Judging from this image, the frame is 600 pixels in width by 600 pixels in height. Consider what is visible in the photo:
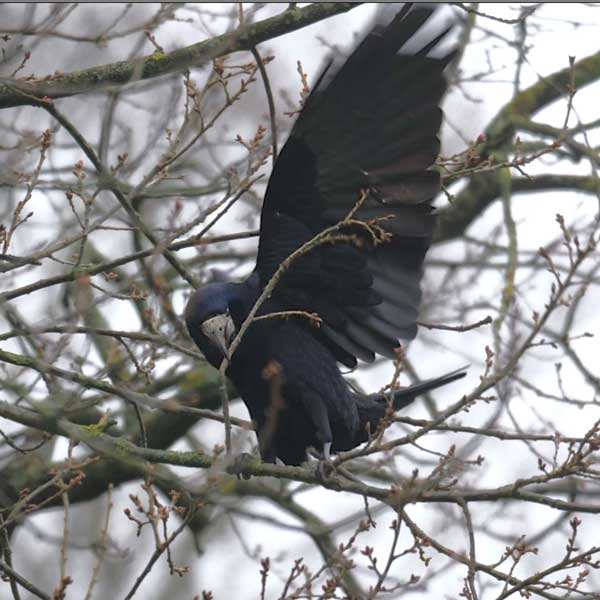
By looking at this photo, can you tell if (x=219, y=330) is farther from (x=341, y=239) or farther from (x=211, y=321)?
(x=341, y=239)

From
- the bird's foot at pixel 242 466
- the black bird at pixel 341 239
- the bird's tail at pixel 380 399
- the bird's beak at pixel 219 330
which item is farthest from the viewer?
the bird's tail at pixel 380 399

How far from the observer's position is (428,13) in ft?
17.4

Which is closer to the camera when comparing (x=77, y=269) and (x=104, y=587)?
(x=77, y=269)

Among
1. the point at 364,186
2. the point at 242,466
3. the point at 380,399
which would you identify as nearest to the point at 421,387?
the point at 380,399

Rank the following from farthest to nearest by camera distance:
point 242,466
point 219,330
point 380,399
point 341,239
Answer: point 380,399 < point 341,239 < point 219,330 < point 242,466

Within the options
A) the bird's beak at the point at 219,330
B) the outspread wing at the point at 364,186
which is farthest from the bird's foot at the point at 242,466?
the outspread wing at the point at 364,186

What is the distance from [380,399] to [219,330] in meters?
1.24

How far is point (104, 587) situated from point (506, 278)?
8.50m

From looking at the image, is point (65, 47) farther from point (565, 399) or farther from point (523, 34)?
point (565, 399)

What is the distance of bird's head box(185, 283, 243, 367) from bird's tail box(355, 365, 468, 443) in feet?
3.12

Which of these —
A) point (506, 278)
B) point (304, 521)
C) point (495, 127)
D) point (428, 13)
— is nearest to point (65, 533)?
point (428, 13)

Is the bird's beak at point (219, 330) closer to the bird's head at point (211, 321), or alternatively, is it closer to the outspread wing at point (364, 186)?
the bird's head at point (211, 321)

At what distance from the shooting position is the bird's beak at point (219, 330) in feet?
17.2

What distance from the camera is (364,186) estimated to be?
5.70 m
